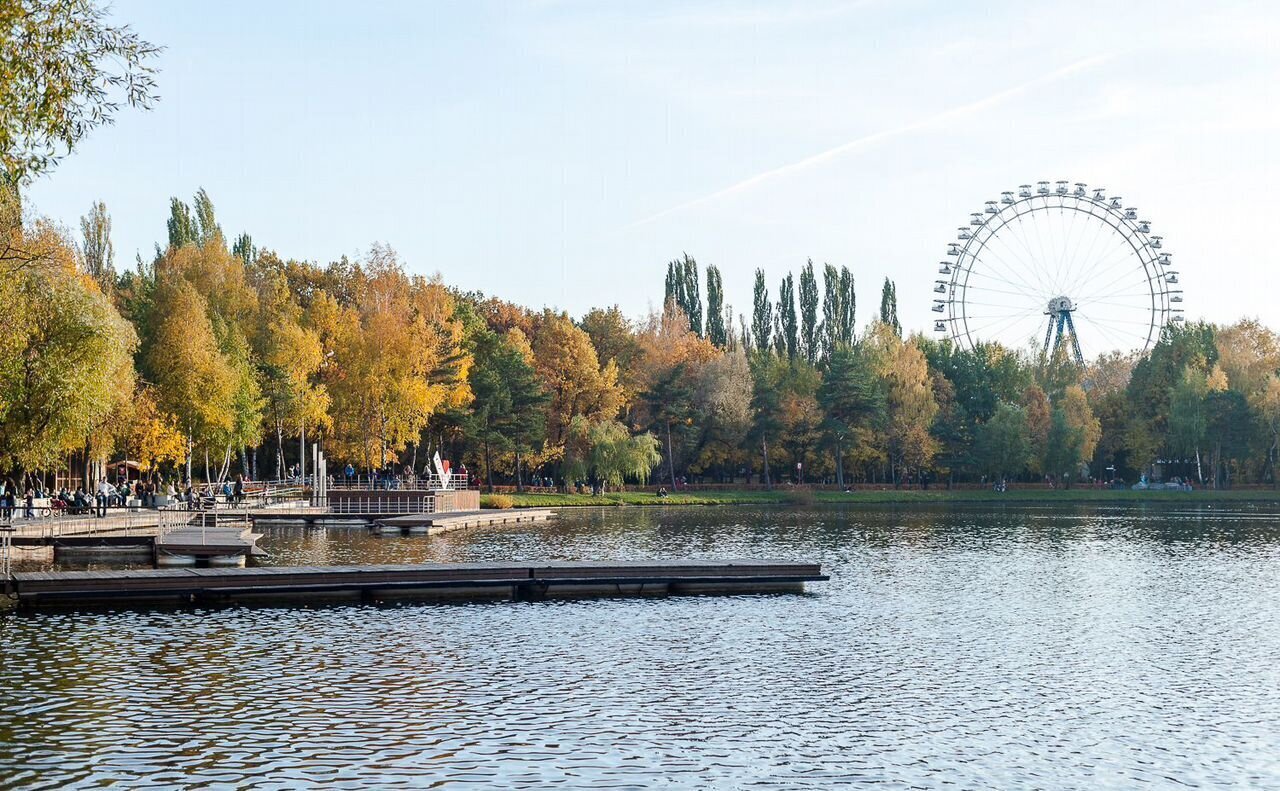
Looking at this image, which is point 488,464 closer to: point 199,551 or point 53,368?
point 53,368

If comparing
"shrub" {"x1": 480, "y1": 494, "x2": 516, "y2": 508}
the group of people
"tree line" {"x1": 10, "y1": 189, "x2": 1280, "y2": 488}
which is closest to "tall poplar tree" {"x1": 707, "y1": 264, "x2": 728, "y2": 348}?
"tree line" {"x1": 10, "y1": 189, "x2": 1280, "y2": 488}

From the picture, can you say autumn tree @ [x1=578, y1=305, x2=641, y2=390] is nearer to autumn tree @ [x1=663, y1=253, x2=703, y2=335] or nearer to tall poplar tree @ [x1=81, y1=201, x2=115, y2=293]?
autumn tree @ [x1=663, y1=253, x2=703, y2=335]

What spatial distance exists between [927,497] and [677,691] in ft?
250

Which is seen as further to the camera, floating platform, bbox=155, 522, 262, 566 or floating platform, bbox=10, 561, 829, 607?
floating platform, bbox=155, 522, 262, 566

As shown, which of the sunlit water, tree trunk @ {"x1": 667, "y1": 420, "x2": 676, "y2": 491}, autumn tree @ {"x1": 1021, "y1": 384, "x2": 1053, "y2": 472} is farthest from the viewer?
autumn tree @ {"x1": 1021, "y1": 384, "x2": 1053, "y2": 472}

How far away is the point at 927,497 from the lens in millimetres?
93000

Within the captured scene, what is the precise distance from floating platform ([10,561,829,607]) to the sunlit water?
42.1 inches

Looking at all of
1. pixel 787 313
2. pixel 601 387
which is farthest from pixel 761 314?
pixel 601 387

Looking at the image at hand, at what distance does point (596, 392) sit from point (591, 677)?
65914mm

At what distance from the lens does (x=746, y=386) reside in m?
92.9

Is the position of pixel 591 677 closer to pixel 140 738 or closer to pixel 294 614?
pixel 140 738

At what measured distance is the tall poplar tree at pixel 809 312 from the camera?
370ft

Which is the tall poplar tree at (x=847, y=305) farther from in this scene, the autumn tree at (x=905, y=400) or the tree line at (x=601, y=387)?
the autumn tree at (x=905, y=400)

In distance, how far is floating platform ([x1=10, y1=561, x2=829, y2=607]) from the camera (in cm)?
2778
